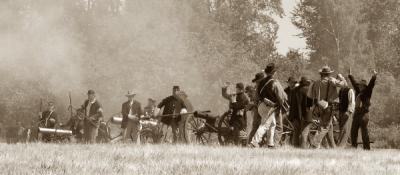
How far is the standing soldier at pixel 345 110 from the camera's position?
1489cm

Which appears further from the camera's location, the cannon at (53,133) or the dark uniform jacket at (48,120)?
the dark uniform jacket at (48,120)

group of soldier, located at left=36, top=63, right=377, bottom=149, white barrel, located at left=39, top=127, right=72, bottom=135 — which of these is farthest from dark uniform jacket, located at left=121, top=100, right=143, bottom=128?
group of soldier, located at left=36, top=63, right=377, bottom=149

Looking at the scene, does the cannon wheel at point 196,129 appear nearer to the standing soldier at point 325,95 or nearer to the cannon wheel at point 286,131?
the cannon wheel at point 286,131

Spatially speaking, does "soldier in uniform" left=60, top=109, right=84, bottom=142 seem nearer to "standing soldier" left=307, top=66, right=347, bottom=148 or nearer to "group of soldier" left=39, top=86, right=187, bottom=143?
"group of soldier" left=39, top=86, right=187, bottom=143

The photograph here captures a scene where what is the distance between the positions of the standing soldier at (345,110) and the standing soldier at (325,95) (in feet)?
0.47

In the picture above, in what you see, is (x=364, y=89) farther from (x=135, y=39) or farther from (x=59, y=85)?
(x=135, y=39)

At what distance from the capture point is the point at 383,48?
150ft

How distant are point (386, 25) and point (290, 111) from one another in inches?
1373

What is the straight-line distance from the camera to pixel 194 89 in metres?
36.9

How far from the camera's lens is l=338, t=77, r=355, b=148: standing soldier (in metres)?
14.9

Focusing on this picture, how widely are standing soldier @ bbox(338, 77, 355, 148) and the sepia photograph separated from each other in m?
0.03

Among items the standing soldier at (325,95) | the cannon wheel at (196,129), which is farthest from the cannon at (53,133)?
the standing soldier at (325,95)

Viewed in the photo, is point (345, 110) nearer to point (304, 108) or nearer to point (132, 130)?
point (304, 108)

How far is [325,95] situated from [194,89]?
21.9 meters
